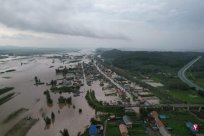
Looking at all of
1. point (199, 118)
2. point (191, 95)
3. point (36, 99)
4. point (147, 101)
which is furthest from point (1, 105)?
point (191, 95)

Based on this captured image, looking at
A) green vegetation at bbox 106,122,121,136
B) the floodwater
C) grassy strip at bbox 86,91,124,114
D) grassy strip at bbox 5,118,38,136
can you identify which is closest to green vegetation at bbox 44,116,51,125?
the floodwater

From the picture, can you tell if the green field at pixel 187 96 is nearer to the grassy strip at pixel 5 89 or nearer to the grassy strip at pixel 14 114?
the grassy strip at pixel 14 114

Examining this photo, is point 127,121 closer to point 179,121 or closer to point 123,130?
point 123,130

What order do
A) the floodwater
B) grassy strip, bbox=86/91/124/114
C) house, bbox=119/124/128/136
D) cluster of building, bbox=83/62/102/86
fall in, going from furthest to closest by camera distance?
cluster of building, bbox=83/62/102/86 < grassy strip, bbox=86/91/124/114 < the floodwater < house, bbox=119/124/128/136

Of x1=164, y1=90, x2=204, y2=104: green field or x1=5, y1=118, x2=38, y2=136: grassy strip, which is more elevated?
x1=164, y1=90, x2=204, y2=104: green field

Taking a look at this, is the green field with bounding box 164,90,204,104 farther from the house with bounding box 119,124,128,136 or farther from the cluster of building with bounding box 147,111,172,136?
the house with bounding box 119,124,128,136

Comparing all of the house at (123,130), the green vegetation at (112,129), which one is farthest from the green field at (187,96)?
the green vegetation at (112,129)

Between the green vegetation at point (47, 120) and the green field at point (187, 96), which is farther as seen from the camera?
the green field at point (187, 96)

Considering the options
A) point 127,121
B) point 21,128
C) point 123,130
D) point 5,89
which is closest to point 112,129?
point 123,130
